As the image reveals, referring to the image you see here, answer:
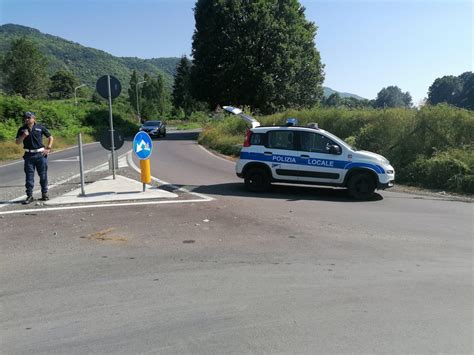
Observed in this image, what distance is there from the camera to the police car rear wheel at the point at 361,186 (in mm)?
11117

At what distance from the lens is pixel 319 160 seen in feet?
37.4

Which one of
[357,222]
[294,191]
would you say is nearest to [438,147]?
[294,191]

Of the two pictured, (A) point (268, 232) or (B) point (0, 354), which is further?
(A) point (268, 232)

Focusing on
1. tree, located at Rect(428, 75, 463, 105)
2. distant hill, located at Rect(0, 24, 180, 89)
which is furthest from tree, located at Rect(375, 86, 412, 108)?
distant hill, located at Rect(0, 24, 180, 89)

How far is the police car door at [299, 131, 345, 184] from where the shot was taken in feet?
37.1

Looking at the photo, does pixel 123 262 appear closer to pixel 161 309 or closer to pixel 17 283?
pixel 17 283

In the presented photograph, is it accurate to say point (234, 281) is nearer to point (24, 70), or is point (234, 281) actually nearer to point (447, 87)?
point (447, 87)

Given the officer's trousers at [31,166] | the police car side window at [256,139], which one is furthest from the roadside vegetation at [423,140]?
the officer's trousers at [31,166]

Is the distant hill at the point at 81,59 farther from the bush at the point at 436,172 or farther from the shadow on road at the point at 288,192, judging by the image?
the shadow on road at the point at 288,192

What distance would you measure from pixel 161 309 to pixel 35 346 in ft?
3.86

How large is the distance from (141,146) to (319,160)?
4.54 meters

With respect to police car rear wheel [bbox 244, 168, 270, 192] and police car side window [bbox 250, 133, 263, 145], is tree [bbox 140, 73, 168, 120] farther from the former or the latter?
police car rear wheel [bbox 244, 168, 270, 192]

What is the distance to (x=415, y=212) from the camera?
9.59 m

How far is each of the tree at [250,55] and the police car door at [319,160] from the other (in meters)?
32.9
